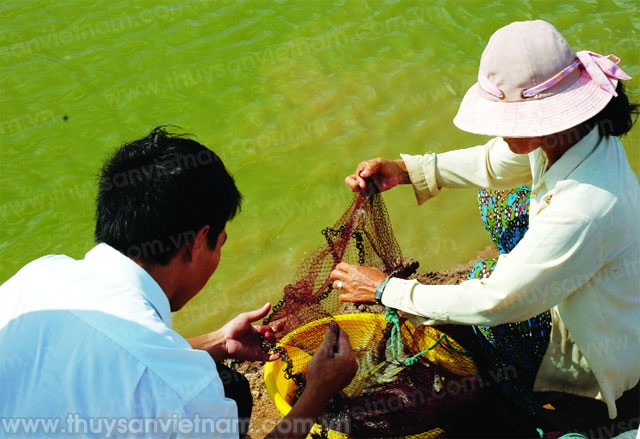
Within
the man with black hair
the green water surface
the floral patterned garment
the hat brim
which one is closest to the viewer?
the man with black hair

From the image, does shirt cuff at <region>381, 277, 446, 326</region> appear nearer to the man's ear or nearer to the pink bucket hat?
the pink bucket hat

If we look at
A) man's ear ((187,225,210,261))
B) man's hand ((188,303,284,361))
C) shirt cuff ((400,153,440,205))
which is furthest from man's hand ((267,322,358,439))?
shirt cuff ((400,153,440,205))

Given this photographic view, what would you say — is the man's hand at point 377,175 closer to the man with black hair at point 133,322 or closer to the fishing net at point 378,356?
the fishing net at point 378,356

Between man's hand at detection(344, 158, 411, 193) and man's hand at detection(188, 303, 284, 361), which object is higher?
man's hand at detection(344, 158, 411, 193)

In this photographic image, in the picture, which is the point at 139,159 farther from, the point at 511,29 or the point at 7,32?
the point at 7,32

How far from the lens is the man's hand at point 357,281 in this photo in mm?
3127

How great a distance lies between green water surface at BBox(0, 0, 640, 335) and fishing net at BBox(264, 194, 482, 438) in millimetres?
1222

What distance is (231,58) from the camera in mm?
6664

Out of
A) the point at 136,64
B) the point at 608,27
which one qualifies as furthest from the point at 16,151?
the point at 608,27

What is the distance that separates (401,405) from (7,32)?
18.1 feet

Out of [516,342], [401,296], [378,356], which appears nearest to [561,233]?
[401,296]

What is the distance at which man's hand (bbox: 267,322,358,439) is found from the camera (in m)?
2.52

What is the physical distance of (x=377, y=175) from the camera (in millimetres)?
3568

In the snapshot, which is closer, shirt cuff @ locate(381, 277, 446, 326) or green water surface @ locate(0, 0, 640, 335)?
shirt cuff @ locate(381, 277, 446, 326)
